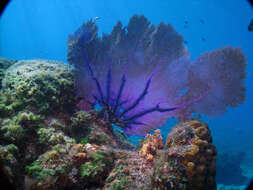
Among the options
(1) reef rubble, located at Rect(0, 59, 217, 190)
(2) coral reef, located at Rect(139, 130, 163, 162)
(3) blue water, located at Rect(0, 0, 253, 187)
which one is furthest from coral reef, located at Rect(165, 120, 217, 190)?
(3) blue water, located at Rect(0, 0, 253, 187)

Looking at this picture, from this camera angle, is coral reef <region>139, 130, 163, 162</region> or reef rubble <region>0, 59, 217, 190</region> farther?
coral reef <region>139, 130, 163, 162</region>

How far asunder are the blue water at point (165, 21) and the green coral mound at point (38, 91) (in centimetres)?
1954

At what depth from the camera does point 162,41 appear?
5.20 m

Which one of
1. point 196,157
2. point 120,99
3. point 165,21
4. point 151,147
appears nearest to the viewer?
point 196,157

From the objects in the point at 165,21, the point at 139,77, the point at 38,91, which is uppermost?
the point at 165,21

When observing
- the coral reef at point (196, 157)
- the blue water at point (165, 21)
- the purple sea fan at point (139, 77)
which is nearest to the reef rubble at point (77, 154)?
the coral reef at point (196, 157)

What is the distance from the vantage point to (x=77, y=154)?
265 centimetres

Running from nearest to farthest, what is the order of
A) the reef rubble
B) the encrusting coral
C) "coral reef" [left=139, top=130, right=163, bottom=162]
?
1. the reef rubble
2. the encrusting coral
3. "coral reef" [left=139, top=130, right=163, bottom=162]

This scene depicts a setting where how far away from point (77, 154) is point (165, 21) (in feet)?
225

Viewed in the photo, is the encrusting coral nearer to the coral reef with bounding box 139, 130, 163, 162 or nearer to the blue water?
the coral reef with bounding box 139, 130, 163, 162

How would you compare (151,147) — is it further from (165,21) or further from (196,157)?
(165,21)

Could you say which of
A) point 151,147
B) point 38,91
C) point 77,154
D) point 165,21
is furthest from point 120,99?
point 165,21

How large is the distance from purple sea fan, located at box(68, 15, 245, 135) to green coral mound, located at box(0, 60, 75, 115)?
1.44ft

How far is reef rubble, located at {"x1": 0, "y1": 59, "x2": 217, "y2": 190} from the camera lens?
2303 millimetres
